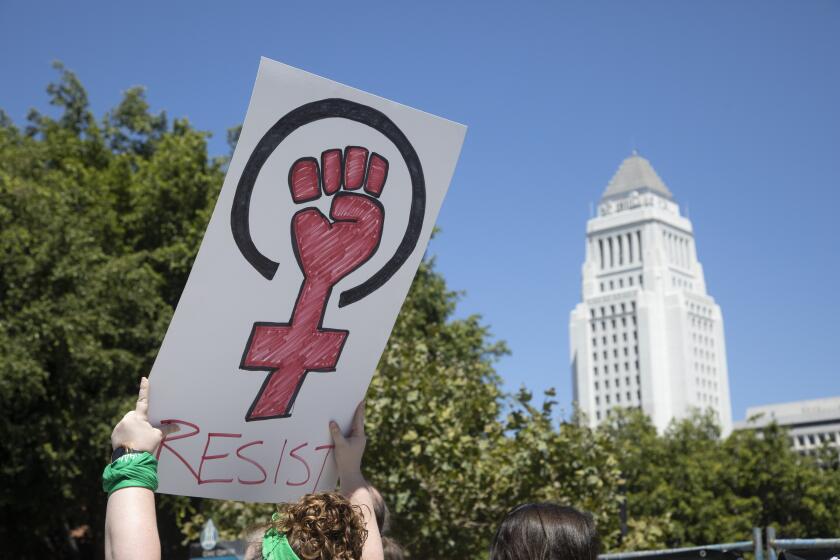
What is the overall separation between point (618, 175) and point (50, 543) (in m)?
134

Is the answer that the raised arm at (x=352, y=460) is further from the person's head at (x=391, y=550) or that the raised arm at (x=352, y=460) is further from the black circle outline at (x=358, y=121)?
the person's head at (x=391, y=550)

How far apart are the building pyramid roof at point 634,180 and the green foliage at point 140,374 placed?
123699mm

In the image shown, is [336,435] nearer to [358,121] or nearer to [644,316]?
[358,121]

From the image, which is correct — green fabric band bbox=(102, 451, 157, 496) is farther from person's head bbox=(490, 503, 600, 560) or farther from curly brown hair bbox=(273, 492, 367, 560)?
person's head bbox=(490, 503, 600, 560)

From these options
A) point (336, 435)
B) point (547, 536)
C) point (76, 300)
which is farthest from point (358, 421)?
point (76, 300)

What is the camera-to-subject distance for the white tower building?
13775cm

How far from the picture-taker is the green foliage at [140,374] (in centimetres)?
1330

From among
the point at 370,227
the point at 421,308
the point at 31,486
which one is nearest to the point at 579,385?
the point at 421,308

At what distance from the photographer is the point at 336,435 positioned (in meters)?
3.28

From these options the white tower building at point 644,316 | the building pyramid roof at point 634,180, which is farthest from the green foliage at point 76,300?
the building pyramid roof at point 634,180

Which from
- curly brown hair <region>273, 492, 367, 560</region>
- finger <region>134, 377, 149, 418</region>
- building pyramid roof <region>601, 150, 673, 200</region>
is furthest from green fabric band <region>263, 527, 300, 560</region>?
building pyramid roof <region>601, 150, 673, 200</region>

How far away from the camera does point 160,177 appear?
2331cm

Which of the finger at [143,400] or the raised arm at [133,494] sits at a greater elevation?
the finger at [143,400]

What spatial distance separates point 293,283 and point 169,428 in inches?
22.7
